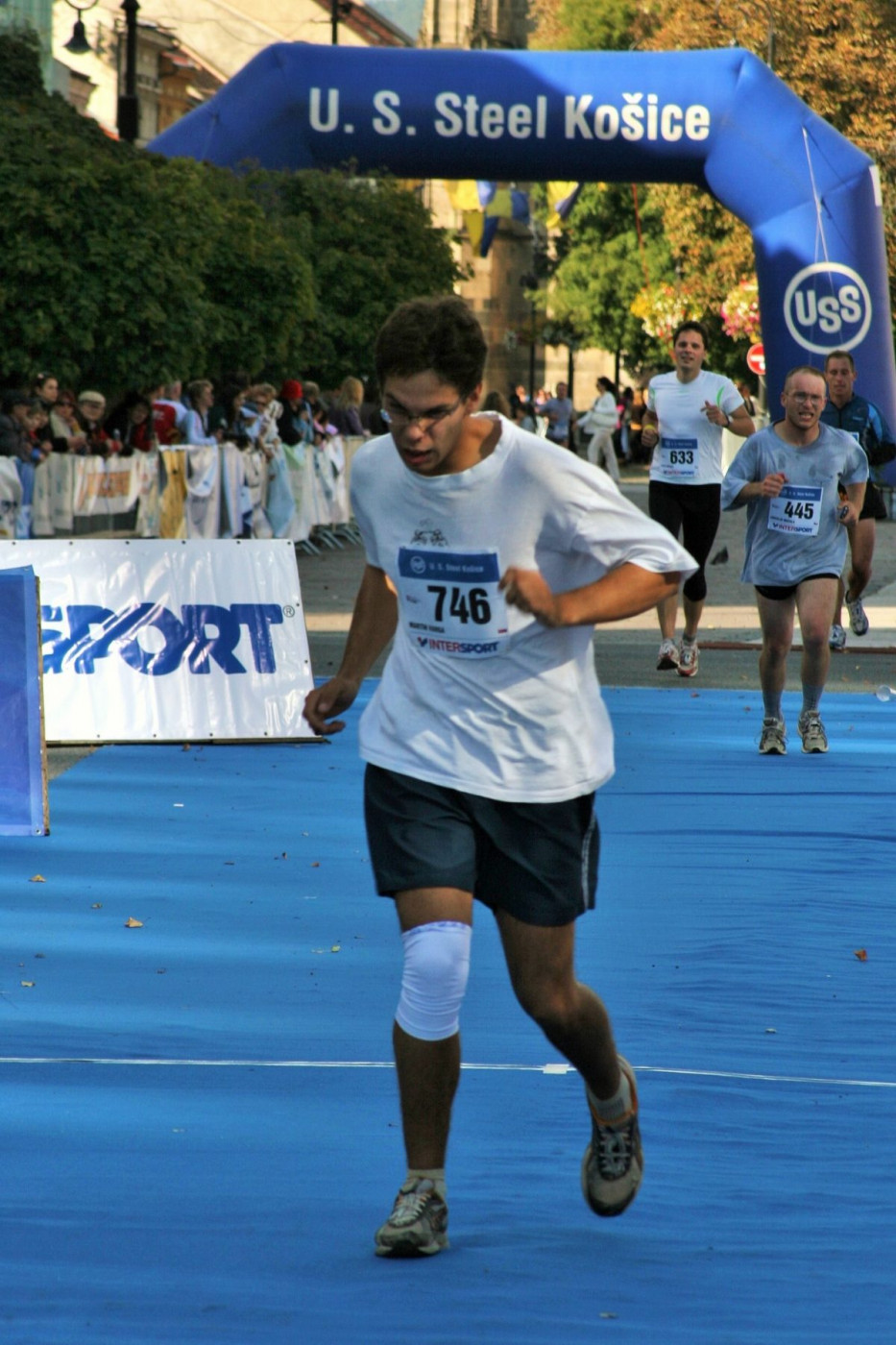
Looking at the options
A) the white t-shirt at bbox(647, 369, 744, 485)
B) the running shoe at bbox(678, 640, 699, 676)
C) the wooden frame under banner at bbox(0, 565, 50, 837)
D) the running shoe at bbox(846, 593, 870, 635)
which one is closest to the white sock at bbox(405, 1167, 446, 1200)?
the wooden frame under banner at bbox(0, 565, 50, 837)

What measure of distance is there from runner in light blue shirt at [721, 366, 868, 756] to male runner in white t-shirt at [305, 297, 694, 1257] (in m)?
6.19

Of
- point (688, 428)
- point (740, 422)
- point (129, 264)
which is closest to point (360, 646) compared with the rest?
point (740, 422)

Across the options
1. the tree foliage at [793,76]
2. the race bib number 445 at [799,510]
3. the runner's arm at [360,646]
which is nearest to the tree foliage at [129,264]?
the race bib number 445 at [799,510]

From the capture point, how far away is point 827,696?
43.3ft

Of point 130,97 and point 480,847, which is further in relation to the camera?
A: point 130,97

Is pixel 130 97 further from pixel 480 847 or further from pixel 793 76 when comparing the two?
pixel 480 847

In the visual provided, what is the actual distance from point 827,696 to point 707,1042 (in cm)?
774

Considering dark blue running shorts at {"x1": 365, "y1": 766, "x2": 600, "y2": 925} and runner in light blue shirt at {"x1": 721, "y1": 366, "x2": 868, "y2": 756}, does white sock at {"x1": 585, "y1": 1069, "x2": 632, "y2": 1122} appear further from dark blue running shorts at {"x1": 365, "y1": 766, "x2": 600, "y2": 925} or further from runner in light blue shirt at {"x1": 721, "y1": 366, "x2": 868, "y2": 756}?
runner in light blue shirt at {"x1": 721, "y1": 366, "x2": 868, "y2": 756}

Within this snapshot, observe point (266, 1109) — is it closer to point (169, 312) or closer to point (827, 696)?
point (827, 696)

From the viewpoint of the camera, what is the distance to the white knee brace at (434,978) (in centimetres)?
404

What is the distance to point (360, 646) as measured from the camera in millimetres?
4559

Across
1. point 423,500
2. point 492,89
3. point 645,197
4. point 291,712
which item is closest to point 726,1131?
point 423,500

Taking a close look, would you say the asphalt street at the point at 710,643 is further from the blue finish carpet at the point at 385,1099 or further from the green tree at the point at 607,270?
the green tree at the point at 607,270

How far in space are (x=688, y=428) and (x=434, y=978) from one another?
10118mm
